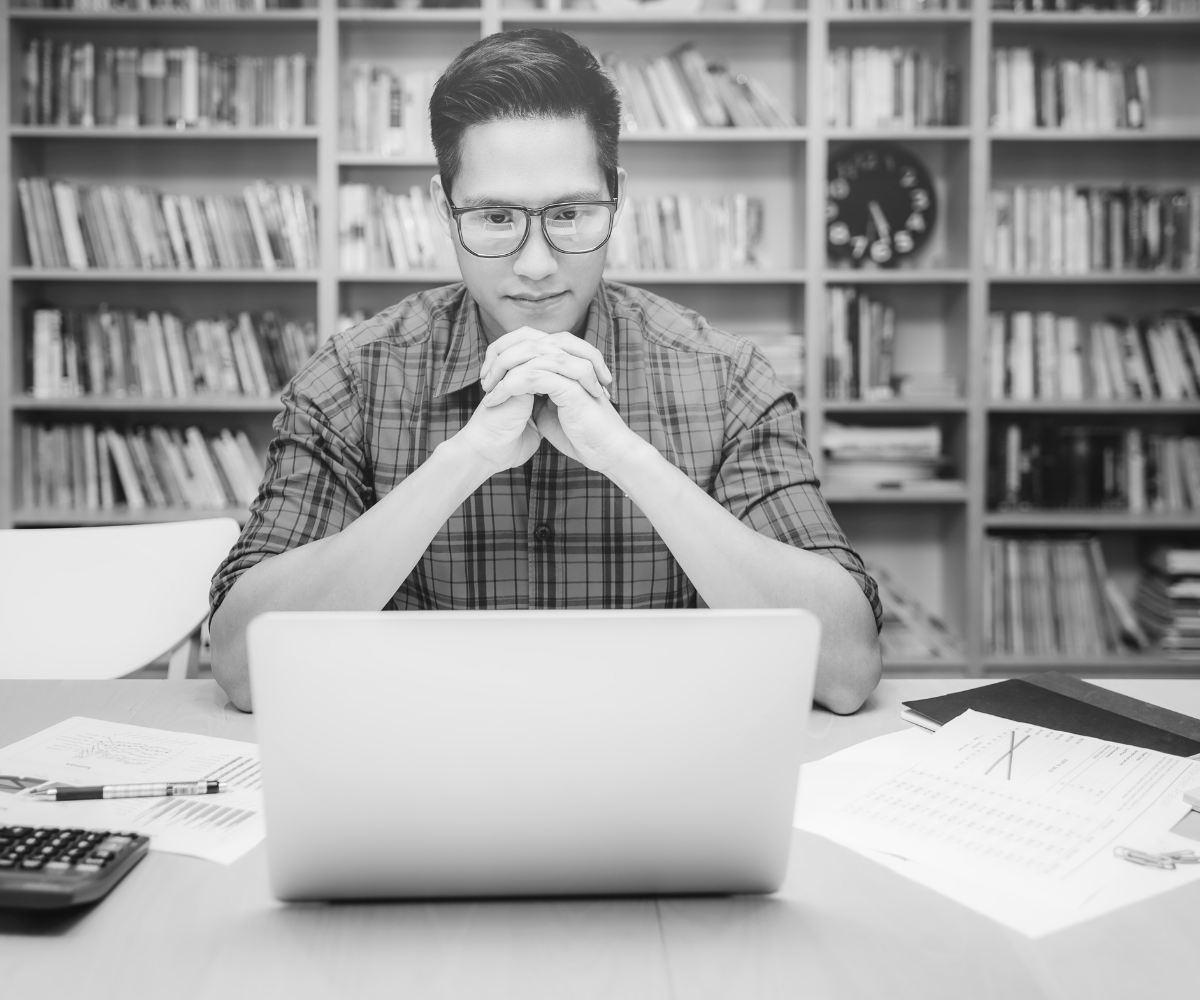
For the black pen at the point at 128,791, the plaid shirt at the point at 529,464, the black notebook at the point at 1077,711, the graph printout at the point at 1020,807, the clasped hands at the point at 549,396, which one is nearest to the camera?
the graph printout at the point at 1020,807

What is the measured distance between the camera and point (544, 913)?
0.67 meters

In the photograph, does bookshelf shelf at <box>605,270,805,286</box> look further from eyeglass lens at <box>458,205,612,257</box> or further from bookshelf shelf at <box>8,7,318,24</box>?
eyeglass lens at <box>458,205,612,257</box>

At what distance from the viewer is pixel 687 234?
10.1 ft

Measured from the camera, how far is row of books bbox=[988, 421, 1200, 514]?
3.11 m

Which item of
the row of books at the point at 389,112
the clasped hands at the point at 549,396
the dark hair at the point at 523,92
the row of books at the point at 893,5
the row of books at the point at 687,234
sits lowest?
the clasped hands at the point at 549,396

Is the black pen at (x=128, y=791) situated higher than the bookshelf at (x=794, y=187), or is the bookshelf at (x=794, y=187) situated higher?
the bookshelf at (x=794, y=187)

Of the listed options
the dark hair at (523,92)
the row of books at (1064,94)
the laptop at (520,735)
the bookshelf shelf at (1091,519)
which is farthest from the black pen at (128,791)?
the row of books at (1064,94)

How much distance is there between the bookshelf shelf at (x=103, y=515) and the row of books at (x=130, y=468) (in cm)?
3

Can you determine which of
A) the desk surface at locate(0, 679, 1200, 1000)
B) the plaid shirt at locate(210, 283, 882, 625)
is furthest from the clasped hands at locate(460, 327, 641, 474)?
the desk surface at locate(0, 679, 1200, 1000)

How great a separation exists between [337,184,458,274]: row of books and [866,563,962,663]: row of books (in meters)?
1.60

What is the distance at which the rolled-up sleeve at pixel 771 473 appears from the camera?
1337 millimetres

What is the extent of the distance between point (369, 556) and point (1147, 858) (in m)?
0.79

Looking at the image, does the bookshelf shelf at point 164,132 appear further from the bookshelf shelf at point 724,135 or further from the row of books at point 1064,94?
A: the row of books at point 1064,94

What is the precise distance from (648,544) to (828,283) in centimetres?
190
